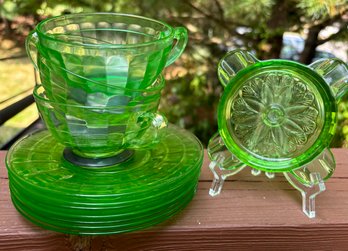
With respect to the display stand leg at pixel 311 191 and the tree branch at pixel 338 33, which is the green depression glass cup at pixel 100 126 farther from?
the tree branch at pixel 338 33

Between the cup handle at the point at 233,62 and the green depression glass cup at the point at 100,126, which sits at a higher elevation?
the cup handle at the point at 233,62

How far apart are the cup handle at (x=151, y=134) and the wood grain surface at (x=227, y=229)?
130 millimetres

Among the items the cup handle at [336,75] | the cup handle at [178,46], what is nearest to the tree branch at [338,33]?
the cup handle at [336,75]

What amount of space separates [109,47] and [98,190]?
0.67 ft

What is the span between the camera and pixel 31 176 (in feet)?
2.17

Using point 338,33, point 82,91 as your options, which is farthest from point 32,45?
point 338,33

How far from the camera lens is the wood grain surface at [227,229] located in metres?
0.68

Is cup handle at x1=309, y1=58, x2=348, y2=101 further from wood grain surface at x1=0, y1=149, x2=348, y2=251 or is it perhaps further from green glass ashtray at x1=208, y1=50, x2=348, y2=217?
wood grain surface at x1=0, y1=149, x2=348, y2=251

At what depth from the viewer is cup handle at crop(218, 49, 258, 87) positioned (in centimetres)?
73

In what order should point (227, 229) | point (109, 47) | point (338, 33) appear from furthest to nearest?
point (338, 33) → point (227, 229) → point (109, 47)

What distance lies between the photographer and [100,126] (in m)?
0.66

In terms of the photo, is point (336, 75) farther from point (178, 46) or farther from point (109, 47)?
point (109, 47)

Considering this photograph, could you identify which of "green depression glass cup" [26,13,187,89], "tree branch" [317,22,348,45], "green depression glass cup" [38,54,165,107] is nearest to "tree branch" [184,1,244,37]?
"tree branch" [317,22,348,45]

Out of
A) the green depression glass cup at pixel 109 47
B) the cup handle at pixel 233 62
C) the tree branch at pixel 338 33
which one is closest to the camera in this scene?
the green depression glass cup at pixel 109 47
